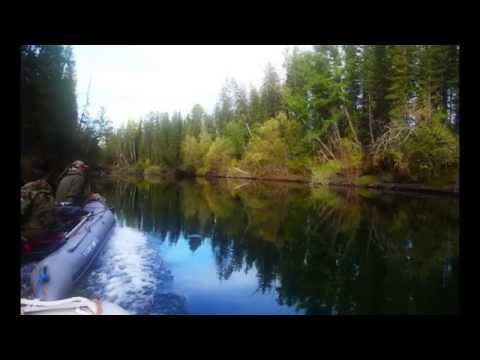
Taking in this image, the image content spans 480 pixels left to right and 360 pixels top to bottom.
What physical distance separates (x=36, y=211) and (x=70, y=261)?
57 cm

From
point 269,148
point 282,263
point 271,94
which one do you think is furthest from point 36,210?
point 271,94

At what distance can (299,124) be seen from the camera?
1535 cm

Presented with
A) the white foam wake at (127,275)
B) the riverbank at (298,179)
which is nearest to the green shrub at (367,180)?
the riverbank at (298,179)

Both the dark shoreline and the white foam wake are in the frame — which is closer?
the white foam wake

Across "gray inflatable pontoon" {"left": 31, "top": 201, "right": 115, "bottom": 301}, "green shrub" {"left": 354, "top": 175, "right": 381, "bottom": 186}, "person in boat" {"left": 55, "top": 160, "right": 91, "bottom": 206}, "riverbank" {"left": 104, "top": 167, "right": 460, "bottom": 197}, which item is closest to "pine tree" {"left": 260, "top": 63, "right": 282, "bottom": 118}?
"riverbank" {"left": 104, "top": 167, "right": 460, "bottom": 197}

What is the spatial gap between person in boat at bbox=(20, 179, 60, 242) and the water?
67cm

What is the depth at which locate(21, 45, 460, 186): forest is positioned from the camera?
577cm

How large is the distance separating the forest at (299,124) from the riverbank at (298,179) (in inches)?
5.7

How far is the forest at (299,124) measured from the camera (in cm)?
577

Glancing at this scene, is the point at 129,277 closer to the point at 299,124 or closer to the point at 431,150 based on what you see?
the point at 431,150

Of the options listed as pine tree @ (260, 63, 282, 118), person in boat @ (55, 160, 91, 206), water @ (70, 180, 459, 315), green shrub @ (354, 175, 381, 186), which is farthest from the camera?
pine tree @ (260, 63, 282, 118)

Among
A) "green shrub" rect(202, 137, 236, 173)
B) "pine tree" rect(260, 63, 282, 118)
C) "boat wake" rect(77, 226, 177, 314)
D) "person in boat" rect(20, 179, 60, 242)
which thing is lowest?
"boat wake" rect(77, 226, 177, 314)

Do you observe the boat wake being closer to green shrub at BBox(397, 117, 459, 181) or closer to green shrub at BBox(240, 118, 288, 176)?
green shrub at BBox(397, 117, 459, 181)
